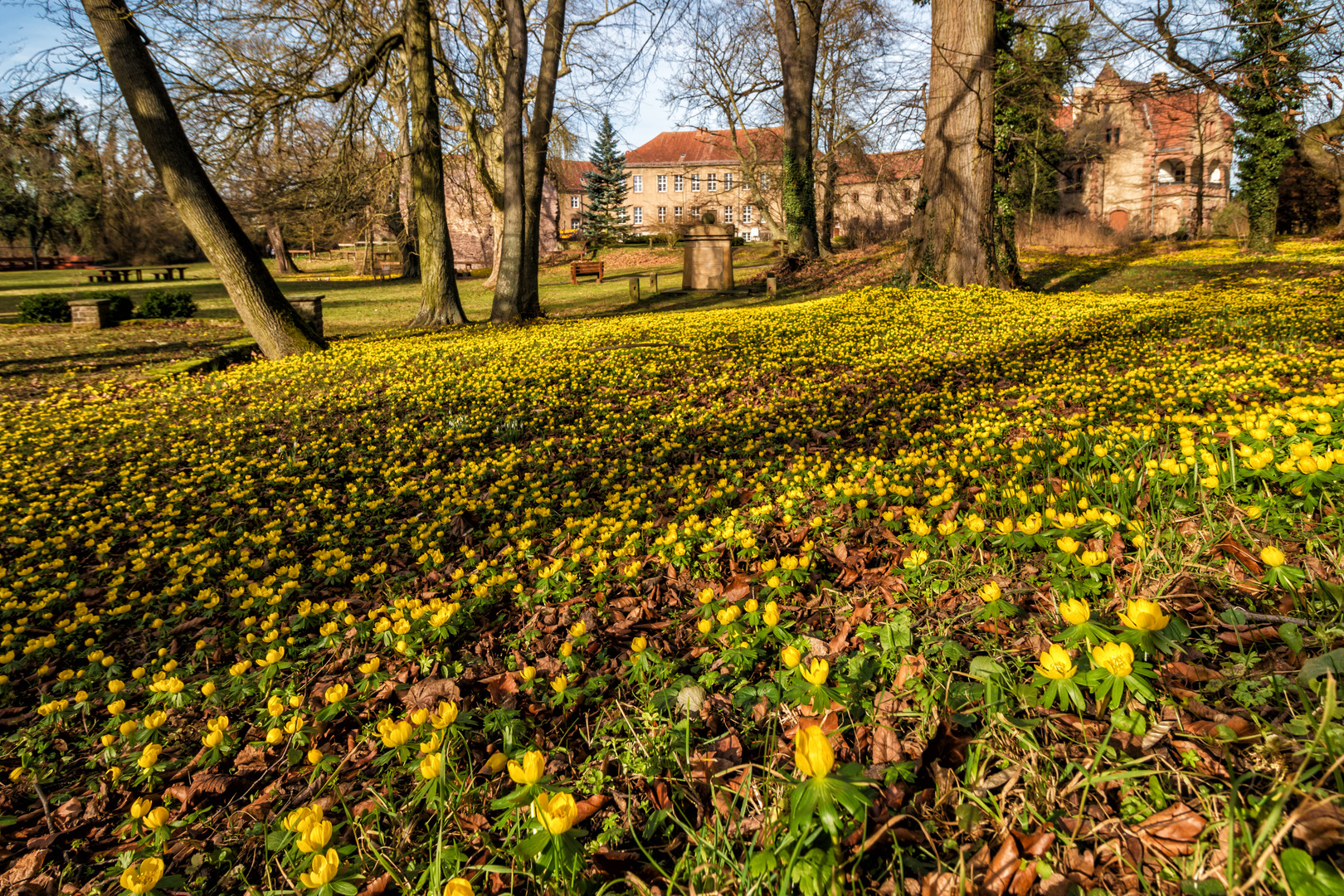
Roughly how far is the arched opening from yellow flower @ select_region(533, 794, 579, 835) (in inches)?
2172

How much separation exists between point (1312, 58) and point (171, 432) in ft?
40.1

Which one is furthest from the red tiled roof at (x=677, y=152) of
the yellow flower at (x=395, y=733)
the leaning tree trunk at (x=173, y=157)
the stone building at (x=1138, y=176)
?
the yellow flower at (x=395, y=733)

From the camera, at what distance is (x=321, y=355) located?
33.7 ft

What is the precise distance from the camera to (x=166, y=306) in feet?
51.8

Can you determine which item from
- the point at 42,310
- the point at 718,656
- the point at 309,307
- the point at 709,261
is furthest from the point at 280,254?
the point at 718,656

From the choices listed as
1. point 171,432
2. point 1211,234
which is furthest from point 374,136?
point 1211,234

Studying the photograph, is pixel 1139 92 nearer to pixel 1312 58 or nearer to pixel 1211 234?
pixel 1312 58

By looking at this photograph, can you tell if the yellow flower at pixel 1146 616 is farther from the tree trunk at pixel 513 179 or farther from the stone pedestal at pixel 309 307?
the stone pedestal at pixel 309 307

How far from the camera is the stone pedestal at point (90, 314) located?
549 inches

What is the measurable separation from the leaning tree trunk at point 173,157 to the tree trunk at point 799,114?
47.5 ft

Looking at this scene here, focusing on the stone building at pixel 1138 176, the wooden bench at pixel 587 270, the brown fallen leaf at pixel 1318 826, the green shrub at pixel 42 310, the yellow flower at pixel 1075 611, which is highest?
the stone building at pixel 1138 176

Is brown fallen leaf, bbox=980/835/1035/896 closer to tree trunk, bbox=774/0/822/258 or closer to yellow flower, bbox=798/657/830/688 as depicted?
yellow flower, bbox=798/657/830/688

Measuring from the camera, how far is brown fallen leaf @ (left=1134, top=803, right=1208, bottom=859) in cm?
122

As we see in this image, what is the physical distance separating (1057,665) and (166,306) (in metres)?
20.1
